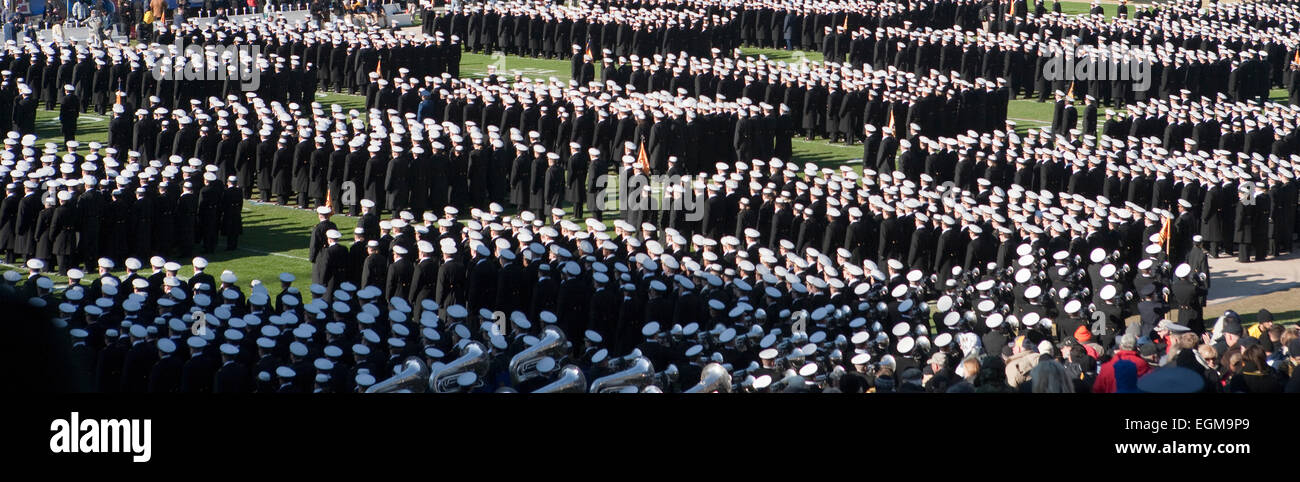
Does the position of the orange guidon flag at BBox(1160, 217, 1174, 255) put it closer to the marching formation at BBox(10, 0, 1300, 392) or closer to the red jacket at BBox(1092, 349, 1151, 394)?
the marching formation at BBox(10, 0, 1300, 392)

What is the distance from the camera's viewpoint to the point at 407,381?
12031 millimetres

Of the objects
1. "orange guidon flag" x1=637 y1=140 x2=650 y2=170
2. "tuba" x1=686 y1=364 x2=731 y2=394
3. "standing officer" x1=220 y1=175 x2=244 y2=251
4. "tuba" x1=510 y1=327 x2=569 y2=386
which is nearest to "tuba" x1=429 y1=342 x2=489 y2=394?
"tuba" x1=510 y1=327 x2=569 y2=386

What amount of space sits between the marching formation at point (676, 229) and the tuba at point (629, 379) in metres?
0.05

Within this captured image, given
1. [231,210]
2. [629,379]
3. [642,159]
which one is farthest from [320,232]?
[629,379]

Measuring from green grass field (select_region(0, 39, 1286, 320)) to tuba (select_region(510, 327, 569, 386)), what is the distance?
7388 mm

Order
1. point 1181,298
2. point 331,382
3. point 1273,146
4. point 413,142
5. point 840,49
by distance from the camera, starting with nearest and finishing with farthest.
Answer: point 331,382, point 1181,298, point 413,142, point 1273,146, point 840,49

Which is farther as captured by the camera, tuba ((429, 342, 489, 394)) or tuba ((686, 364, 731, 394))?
tuba ((429, 342, 489, 394))

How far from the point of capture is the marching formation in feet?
42.9

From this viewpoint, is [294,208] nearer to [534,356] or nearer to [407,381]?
[534,356]

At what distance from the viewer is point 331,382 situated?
41.0 ft

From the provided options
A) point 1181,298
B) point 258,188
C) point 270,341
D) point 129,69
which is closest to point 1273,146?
point 1181,298
